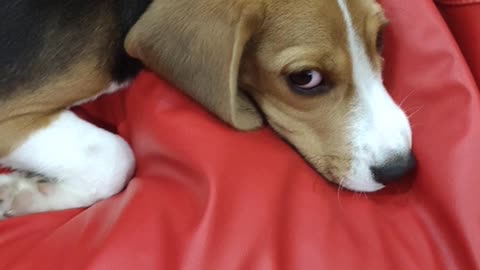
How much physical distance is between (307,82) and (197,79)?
24cm

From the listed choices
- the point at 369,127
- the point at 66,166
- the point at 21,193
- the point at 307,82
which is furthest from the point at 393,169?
the point at 21,193

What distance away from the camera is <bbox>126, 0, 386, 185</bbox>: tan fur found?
4.93ft

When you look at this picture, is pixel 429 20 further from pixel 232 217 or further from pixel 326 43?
pixel 232 217

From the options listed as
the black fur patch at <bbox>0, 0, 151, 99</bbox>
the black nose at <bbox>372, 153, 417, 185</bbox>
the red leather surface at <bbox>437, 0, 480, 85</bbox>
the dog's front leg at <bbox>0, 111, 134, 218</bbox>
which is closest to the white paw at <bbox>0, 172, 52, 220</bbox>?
the dog's front leg at <bbox>0, 111, 134, 218</bbox>

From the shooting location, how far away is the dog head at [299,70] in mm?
1510

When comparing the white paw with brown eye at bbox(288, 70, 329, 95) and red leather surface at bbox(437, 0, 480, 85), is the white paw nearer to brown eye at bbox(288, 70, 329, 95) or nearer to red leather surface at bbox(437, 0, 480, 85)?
brown eye at bbox(288, 70, 329, 95)

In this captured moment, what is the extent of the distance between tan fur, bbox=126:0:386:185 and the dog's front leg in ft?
0.78

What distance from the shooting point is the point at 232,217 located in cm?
145

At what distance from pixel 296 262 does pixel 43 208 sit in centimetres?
60

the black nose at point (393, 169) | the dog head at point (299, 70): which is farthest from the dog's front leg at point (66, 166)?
the black nose at point (393, 169)

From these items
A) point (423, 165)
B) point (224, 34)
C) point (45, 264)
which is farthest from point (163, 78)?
point (423, 165)

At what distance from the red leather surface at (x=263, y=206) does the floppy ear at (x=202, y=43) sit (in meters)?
0.09

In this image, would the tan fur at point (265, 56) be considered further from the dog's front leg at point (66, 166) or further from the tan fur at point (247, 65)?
the dog's front leg at point (66, 166)

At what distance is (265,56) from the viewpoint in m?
1.59
